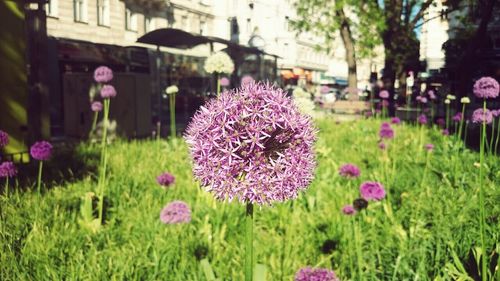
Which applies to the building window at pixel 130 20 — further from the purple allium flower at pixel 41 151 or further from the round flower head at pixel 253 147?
the round flower head at pixel 253 147

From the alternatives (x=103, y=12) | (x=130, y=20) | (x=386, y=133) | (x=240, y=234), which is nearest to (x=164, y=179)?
Answer: (x=240, y=234)

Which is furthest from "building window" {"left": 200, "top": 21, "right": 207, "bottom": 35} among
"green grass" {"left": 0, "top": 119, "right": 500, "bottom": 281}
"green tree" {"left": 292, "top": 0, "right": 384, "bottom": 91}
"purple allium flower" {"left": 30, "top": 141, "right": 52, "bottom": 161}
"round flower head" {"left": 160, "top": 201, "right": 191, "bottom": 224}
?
"round flower head" {"left": 160, "top": 201, "right": 191, "bottom": 224}

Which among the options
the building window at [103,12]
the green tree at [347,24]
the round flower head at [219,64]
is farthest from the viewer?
the building window at [103,12]

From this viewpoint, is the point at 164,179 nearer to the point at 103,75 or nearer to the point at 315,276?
the point at 103,75

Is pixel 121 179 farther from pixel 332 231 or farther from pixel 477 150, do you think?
pixel 477 150

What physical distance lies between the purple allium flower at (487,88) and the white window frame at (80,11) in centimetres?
1933

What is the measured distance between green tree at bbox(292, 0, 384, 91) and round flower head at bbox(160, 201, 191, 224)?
49.1 ft

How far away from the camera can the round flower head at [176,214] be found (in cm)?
277

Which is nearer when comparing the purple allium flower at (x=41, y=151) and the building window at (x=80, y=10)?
the purple allium flower at (x=41, y=151)

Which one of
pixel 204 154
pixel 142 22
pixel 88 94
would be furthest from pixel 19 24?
pixel 142 22

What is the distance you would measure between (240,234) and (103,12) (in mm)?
21213

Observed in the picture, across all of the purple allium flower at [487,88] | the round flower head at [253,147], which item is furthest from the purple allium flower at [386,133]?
the round flower head at [253,147]

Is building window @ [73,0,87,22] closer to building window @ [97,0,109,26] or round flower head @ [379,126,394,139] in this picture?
building window @ [97,0,109,26]

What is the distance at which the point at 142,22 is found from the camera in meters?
25.4
